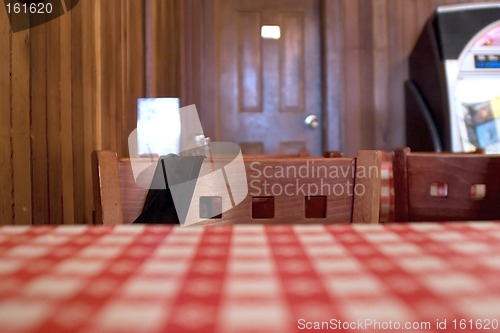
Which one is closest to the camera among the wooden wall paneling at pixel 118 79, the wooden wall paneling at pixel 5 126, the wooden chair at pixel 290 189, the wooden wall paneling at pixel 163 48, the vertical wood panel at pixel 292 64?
the wooden chair at pixel 290 189

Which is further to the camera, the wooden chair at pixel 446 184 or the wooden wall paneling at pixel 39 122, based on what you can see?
the wooden wall paneling at pixel 39 122

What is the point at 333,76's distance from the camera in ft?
13.6

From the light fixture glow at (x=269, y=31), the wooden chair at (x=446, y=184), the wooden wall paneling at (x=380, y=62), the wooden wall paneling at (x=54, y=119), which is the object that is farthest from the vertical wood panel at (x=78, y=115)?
the wooden wall paneling at (x=380, y=62)

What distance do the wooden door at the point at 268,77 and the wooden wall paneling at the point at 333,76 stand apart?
0.38 feet

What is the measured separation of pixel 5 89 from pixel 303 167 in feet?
2.93

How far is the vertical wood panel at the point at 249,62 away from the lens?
4.22 metres

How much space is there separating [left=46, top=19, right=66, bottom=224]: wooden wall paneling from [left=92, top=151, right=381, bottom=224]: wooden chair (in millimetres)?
787

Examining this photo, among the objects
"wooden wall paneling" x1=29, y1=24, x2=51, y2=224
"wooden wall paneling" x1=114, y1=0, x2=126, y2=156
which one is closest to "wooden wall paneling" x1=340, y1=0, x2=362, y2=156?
"wooden wall paneling" x1=114, y1=0, x2=126, y2=156

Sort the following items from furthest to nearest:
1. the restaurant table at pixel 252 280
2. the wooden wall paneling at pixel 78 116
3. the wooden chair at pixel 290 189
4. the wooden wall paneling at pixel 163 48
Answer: the wooden wall paneling at pixel 163 48 → the wooden wall paneling at pixel 78 116 → the wooden chair at pixel 290 189 → the restaurant table at pixel 252 280

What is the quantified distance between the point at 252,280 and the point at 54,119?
1.49m

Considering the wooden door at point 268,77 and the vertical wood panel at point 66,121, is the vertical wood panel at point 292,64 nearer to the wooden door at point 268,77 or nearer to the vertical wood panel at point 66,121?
the wooden door at point 268,77

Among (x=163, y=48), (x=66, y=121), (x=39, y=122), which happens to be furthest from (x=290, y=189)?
(x=163, y=48)

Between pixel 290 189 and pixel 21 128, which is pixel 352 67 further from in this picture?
pixel 290 189

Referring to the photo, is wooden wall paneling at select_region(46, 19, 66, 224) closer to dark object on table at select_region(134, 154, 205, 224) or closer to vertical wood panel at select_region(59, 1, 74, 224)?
vertical wood panel at select_region(59, 1, 74, 224)
